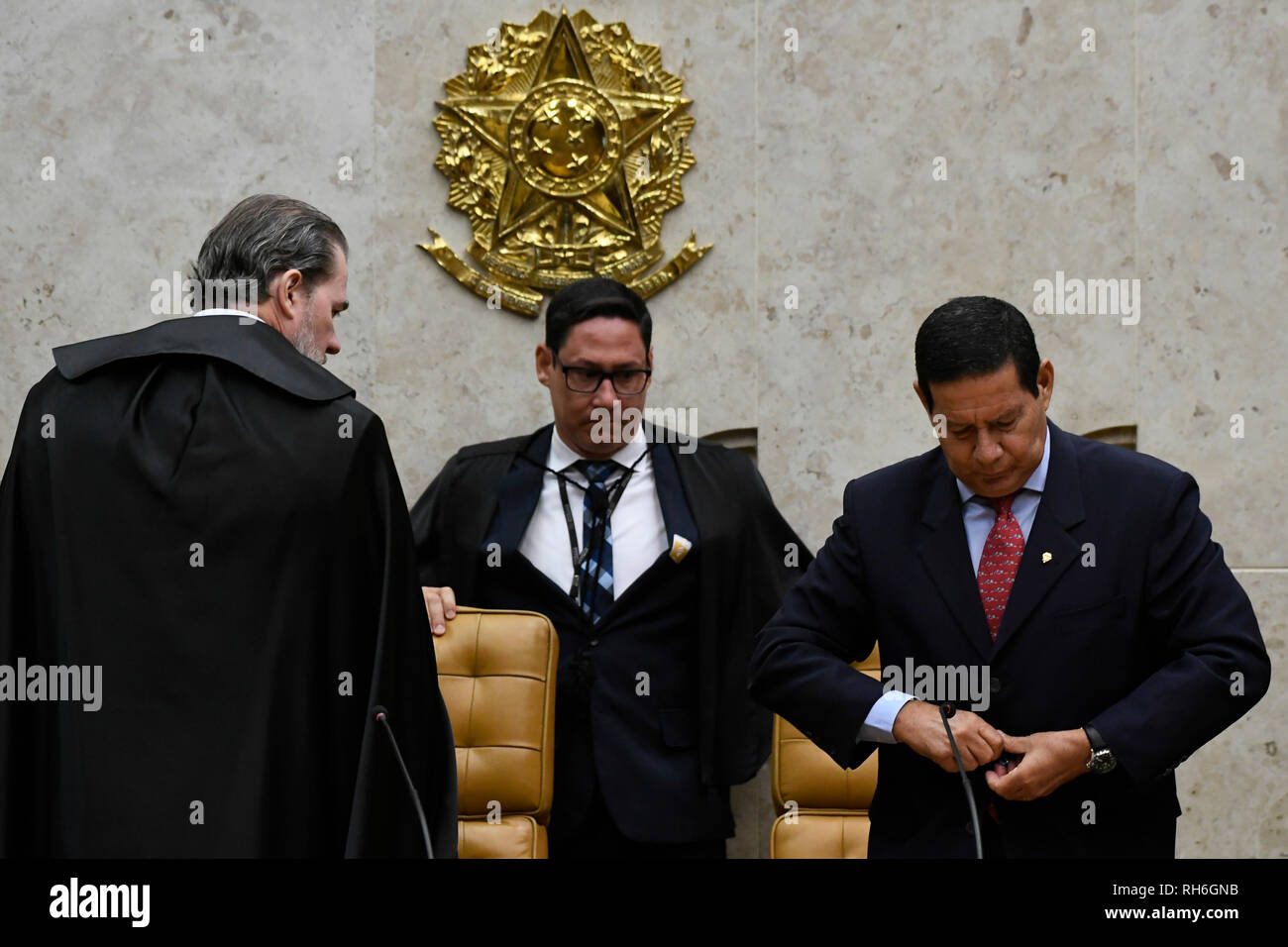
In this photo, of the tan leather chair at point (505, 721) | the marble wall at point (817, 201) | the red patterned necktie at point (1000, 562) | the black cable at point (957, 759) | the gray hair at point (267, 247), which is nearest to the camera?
the black cable at point (957, 759)

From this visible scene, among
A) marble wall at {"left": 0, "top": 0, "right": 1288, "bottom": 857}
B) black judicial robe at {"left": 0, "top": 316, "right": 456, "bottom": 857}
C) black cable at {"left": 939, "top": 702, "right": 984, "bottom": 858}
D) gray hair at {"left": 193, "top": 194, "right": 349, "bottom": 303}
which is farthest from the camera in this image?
marble wall at {"left": 0, "top": 0, "right": 1288, "bottom": 857}

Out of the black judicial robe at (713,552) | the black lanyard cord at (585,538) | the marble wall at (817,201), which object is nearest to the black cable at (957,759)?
the black judicial robe at (713,552)

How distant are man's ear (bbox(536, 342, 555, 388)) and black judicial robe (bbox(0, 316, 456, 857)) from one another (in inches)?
64.0

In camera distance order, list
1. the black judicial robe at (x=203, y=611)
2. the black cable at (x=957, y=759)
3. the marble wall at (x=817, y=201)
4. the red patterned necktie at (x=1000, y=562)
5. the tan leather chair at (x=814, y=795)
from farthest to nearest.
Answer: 1. the marble wall at (x=817, y=201)
2. the tan leather chair at (x=814, y=795)
3. the red patterned necktie at (x=1000, y=562)
4. the black judicial robe at (x=203, y=611)
5. the black cable at (x=957, y=759)

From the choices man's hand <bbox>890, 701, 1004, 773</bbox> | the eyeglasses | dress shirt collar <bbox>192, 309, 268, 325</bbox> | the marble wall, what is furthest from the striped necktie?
man's hand <bbox>890, 701, 1004, 773</bbox>

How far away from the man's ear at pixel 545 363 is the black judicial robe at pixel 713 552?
0.19 m

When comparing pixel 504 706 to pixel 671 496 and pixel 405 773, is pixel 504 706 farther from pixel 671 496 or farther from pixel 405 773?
pixel 405 773

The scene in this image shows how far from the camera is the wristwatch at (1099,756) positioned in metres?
2.71

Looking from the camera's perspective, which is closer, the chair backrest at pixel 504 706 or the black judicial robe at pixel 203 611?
the black judicial robe at pixel 203 611

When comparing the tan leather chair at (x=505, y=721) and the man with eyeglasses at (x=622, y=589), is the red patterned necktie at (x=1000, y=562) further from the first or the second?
the tan leather chair at (x=505, y=721)

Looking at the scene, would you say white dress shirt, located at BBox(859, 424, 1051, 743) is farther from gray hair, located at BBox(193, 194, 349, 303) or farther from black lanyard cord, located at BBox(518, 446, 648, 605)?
black lanyard cord, located at BBox(518, 446, 648, 605)

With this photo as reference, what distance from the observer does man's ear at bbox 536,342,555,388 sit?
15.0 ft

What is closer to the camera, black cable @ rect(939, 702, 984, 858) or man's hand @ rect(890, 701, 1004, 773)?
black cable @ rect(939, 702, 984, 858)
